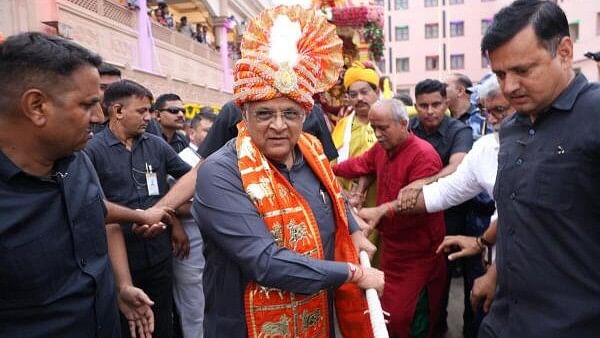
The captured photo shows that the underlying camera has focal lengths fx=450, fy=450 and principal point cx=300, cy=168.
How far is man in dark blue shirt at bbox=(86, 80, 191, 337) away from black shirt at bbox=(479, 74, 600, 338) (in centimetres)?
225

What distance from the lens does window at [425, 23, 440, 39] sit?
4116 cm

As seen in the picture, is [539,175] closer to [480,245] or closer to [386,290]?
[480,245]

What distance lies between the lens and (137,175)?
3.15 metres

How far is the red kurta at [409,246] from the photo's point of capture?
129 inches

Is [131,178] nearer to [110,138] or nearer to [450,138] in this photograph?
[110,138]

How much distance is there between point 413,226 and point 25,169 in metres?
2.51

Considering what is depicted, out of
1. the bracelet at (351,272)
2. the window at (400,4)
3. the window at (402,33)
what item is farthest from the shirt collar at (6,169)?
the window at (400,4)

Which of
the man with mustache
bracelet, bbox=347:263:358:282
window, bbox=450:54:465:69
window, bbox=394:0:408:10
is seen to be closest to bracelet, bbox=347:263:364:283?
bracelet, bbox=347:263:358:282

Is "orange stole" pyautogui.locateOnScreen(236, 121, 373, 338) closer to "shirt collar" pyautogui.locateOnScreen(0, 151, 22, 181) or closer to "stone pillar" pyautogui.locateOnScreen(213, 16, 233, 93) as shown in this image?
"shirt collar" pyautogui.locateOnScreen(0, 151, 22, 181)

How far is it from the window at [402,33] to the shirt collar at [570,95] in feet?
141

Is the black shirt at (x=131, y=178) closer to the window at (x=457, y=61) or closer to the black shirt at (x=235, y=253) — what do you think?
the black shirt at (x=235, y=253)

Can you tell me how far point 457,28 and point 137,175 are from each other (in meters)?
42.5

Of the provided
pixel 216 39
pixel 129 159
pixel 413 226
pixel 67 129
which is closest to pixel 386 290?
pixel 413 226

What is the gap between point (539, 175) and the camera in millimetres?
1669
